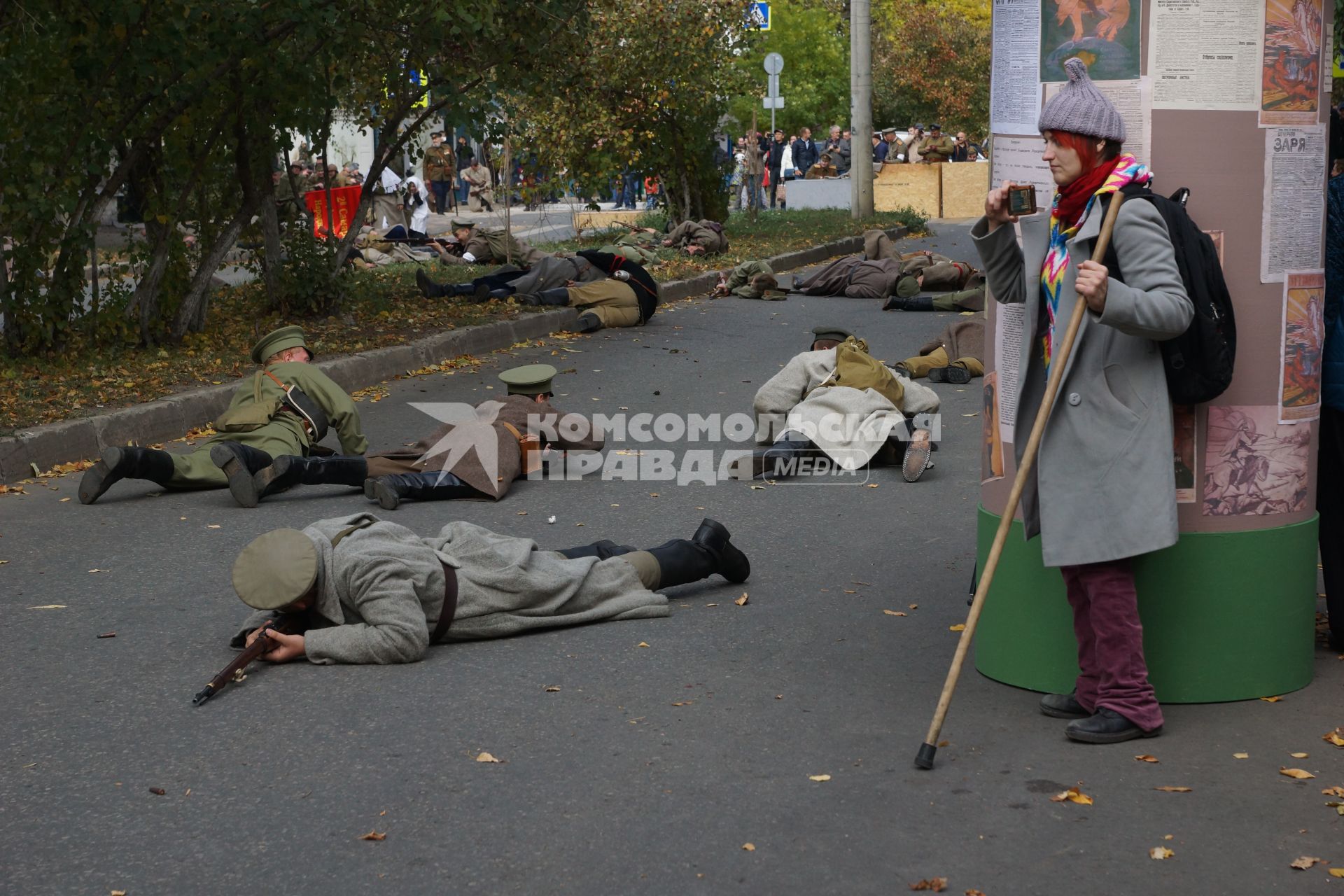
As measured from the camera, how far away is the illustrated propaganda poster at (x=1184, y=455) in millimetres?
4430

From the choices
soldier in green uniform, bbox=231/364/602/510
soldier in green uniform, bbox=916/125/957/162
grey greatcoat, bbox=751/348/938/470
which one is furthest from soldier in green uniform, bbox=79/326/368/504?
soldier in green uniform, bbox=916/125/957/162

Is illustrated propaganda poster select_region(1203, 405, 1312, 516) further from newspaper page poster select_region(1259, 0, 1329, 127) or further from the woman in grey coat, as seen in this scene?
newspaper page poster select_region(1259, 0, 1329, 127)

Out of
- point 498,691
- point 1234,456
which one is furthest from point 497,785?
point 1234,456

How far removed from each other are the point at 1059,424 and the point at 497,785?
185 centimetres

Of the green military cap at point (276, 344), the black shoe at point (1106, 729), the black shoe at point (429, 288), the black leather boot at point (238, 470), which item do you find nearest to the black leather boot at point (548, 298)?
the black shoe at point (429, 288)

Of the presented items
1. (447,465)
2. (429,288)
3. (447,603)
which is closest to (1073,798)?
(447,603)

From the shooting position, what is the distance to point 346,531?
5184 mm

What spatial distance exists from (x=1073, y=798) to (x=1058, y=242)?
155 cm

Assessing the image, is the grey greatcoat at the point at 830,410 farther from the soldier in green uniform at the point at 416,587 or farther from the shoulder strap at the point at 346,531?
the shoulder strap at the point at 346,531

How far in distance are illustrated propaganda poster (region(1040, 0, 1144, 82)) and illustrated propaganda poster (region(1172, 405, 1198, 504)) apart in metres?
1.01

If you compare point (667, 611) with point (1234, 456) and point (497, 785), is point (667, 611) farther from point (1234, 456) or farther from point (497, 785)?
point (1234, 456)

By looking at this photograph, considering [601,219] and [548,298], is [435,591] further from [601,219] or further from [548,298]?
[601,219]

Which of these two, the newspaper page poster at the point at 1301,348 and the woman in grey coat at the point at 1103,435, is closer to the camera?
the woman in grey coat at the point at 1103,435

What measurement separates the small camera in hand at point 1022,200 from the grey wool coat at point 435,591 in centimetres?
216
